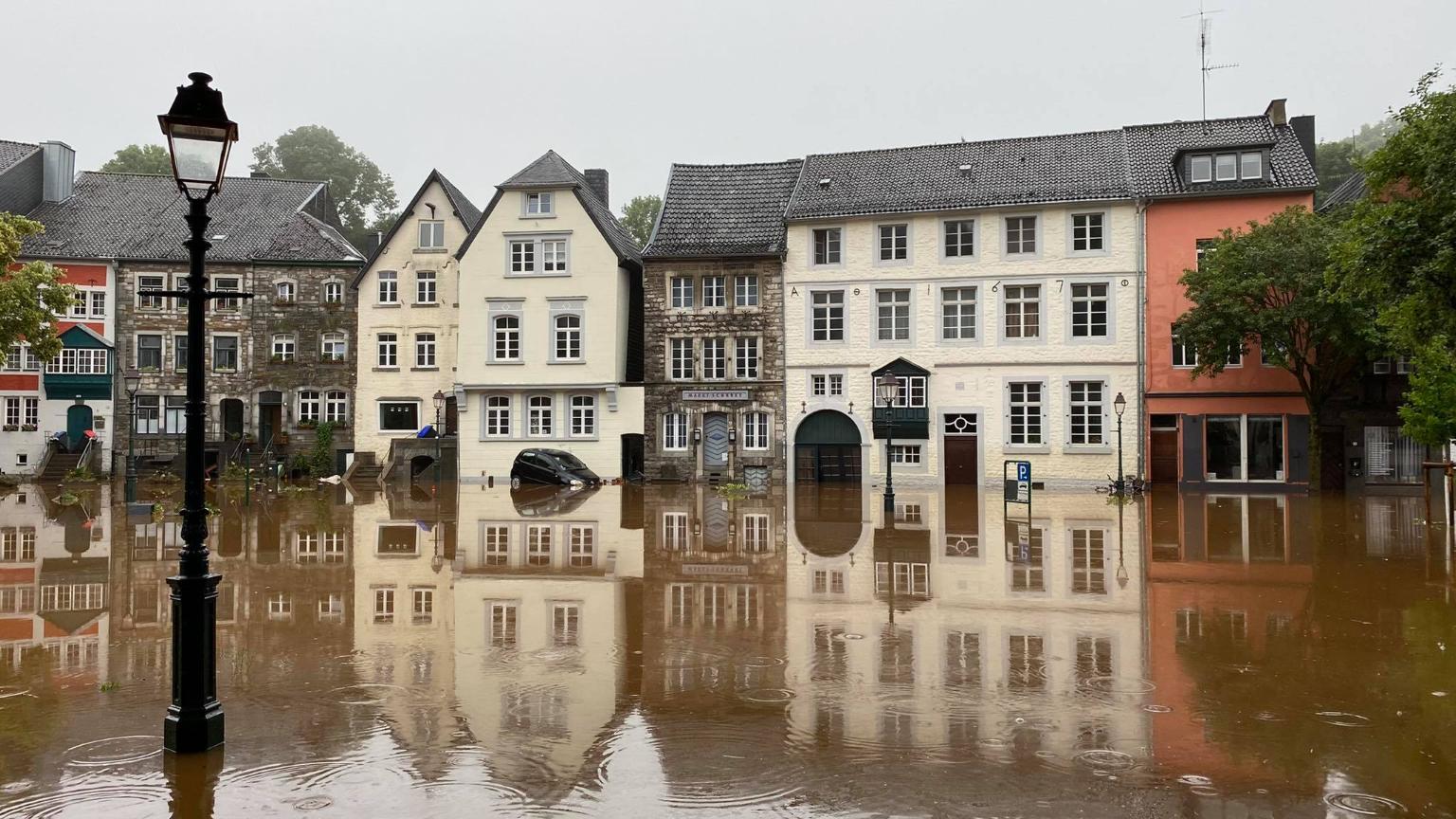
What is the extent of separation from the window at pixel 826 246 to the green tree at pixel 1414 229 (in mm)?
19639

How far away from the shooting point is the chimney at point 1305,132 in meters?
34.8

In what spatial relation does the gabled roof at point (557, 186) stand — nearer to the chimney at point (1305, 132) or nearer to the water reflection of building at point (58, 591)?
the water reflection of building at point (58, 591)

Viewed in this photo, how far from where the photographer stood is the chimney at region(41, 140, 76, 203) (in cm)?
4353

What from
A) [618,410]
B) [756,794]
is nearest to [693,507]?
[618,410]

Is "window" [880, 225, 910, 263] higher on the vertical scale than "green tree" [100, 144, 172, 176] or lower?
lower

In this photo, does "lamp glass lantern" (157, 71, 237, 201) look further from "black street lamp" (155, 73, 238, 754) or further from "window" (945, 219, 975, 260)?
"window" (945, 219, 975, 260)

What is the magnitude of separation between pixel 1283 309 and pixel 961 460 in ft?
35.7

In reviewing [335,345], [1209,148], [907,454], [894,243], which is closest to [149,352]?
[335,345]

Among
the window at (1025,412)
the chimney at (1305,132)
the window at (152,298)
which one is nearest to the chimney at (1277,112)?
the chimney at (1305,132)

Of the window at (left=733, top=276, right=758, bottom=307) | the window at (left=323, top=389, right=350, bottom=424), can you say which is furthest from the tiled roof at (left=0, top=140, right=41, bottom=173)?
the window at (left=733, top=276, right=758, bottom=307)

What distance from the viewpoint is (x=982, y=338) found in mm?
34656

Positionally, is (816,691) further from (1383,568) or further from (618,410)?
(618,410)

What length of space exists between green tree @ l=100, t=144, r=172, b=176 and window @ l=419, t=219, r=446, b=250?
1206 inches

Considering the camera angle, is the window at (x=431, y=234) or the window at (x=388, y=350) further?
the window at (x=388, y=350)
